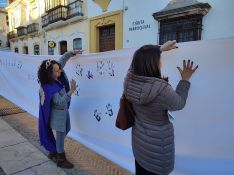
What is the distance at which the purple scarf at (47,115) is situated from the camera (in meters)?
2.96

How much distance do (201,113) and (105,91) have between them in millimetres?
1442

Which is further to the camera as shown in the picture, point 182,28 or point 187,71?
point 182,28

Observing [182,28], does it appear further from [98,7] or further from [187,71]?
[187,71]

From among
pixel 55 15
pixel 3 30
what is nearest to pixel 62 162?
pixel 55 15

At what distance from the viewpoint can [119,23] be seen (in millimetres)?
9758

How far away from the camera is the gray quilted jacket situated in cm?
168

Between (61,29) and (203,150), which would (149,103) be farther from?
(61,29)

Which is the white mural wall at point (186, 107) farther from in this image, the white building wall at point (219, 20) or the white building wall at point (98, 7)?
the white building wall at point (98, 7)

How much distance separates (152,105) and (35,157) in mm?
2487

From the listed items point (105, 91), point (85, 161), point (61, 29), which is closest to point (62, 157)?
point (85, 161)

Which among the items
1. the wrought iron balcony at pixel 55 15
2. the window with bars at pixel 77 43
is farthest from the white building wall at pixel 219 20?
the wrought iron balcony at pixel 55 15

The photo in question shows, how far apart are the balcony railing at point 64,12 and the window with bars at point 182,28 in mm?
5312

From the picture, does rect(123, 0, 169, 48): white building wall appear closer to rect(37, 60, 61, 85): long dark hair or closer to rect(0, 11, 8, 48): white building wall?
rect(37, 60, 61, 85): long dark hair

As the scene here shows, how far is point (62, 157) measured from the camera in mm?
3271
